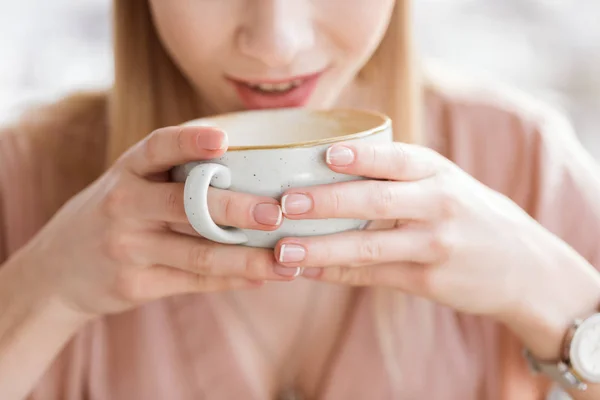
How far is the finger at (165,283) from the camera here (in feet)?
2.39

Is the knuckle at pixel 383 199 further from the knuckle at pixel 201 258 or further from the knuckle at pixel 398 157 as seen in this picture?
the knuckle at pixel 201 258

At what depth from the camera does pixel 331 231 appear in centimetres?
65

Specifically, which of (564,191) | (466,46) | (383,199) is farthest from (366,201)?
(466,46)

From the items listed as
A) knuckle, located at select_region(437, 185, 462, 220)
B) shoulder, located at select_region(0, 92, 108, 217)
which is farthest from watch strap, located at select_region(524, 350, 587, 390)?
shoulder, located at select_region(0, 92, 108, 217)

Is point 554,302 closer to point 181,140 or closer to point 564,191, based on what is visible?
point 564,191

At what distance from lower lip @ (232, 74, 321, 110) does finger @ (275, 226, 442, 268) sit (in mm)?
264

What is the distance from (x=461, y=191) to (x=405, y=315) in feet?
1.07

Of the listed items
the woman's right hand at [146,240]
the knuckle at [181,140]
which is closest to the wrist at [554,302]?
the woman's right hand at [146,240]

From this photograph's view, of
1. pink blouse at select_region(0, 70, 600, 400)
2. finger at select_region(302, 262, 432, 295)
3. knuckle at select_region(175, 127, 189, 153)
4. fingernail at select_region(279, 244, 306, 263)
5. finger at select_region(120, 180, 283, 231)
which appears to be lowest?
pink blouse at select_region(0, 70, 600, 400)

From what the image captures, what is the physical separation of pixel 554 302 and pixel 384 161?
0.33 meters

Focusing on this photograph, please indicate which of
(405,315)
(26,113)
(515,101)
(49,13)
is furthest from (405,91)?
(49,13)

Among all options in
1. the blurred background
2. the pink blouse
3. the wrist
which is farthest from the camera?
the blurred background

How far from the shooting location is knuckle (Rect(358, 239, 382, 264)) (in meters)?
0.66

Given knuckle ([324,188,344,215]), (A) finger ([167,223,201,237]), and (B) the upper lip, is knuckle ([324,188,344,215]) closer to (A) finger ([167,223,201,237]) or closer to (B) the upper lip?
(A) finger ([167,223,201,237])
